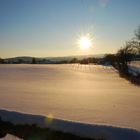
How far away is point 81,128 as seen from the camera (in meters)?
6.33

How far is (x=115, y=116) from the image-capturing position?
8.30 m

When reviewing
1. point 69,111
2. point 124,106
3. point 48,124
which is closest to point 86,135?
point 48,124

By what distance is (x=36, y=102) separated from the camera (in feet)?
34.6

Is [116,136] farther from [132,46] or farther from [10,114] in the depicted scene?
[132,46]

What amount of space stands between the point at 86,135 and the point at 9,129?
5.69ft

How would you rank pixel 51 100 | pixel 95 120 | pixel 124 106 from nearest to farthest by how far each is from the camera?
1. pixel 95 120
2. pixel 124 106
3. pixel 51 100

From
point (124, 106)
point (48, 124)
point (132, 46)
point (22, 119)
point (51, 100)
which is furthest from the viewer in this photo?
point (132, 46)

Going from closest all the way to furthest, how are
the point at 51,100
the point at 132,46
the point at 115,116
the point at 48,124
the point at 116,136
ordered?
the point at 116,136 < the point at 48,124 < the point at 115,116 < the point at 51,100 < the point at 132,46

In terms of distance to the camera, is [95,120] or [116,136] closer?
[116,136]

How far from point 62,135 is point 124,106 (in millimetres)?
4395

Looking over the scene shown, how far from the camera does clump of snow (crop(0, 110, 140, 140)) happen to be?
5.93 meters

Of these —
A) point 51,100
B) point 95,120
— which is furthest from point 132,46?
point 95,120

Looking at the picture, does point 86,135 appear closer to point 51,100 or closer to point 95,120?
point 95,120

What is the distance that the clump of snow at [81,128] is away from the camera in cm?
593
